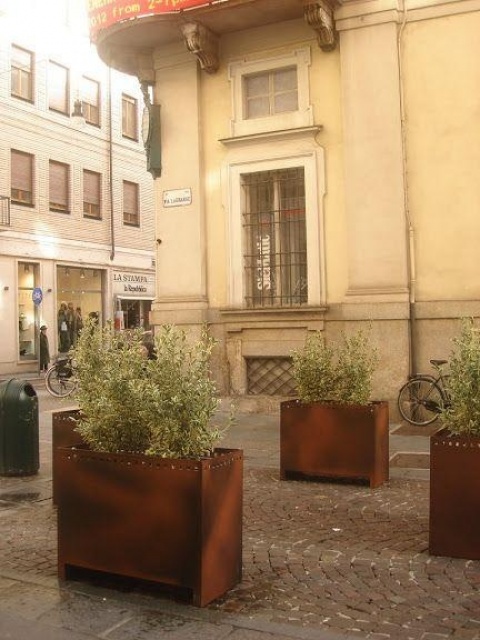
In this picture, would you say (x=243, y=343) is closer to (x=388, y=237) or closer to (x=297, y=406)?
(x=388, y=237)

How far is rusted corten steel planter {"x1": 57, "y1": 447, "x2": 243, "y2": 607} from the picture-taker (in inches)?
157

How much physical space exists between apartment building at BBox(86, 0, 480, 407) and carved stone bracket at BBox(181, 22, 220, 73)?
1.1 inches

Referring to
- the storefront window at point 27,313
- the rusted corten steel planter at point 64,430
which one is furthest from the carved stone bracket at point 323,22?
the storefront window at point 27,313

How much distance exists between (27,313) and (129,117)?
9.49 meters

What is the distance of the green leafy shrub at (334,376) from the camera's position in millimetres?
7074

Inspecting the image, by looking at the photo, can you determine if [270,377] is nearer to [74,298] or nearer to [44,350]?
[44,350]

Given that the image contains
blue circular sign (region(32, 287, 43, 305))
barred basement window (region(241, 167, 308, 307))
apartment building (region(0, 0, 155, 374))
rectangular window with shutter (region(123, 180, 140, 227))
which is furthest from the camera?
rectangular window with shutter (region(123, 180, 140, 227))

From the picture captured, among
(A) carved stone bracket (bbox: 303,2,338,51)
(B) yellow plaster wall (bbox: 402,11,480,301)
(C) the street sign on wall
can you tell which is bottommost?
(B) yellow plaster wall (bbox: 402,11,480,301)

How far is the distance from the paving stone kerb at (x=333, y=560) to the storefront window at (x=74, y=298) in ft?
60.5

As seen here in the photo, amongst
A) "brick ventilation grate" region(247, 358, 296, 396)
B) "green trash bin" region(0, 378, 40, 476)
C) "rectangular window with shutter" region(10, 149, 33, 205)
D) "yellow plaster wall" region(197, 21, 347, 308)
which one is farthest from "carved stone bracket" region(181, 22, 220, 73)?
"rectangular window with shutter" region(10, 149, 33, 205)

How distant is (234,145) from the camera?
11922 millimetres

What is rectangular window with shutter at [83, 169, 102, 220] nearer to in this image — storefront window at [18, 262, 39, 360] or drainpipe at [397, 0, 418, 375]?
storefront window at [18, 262, 39, 360]

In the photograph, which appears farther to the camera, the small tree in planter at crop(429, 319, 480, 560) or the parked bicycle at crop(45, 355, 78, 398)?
the parked bicycle at crop(45, 355, 78, 398)

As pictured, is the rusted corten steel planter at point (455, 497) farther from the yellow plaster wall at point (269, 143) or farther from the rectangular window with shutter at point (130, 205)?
the rectangular window with shutter at point (130, 205)
